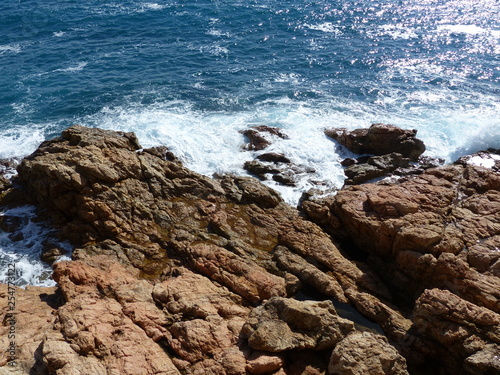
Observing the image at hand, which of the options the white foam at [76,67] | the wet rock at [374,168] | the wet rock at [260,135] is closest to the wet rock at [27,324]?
the wet rock at [260,135]

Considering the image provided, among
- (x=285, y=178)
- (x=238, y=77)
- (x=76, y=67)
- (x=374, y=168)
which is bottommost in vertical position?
(x=285, y=178)

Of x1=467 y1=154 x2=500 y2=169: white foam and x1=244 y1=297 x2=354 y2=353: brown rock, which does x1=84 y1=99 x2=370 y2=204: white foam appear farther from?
x1=244 y1=297 x2=354 y2=353: brown rock

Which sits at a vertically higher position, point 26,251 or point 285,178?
point 285,178

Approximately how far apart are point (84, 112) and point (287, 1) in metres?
53.1

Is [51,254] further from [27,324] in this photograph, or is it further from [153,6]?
[153,6]

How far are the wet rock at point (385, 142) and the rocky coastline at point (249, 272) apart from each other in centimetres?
206

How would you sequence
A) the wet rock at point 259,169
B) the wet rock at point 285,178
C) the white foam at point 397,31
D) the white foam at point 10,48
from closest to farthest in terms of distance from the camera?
the wet rock at point 285,178 < the wet rock at point 259,169 < the white foam at point 10,48 < the white foam at point 397,31

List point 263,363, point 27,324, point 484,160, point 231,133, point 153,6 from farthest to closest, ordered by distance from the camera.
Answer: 1. point 153,6
2. point 231,133
3. point 484,160
4. point 27,324
5. point 263,363

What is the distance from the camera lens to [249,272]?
22.9m

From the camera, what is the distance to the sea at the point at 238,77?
39.4 meters

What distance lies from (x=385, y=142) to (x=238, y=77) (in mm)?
24053

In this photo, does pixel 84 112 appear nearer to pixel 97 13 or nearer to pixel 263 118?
pixel 263 118

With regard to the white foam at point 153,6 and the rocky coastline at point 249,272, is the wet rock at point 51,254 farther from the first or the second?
the white foam at point 153,6

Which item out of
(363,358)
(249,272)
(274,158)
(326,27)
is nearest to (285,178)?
(274,158)
